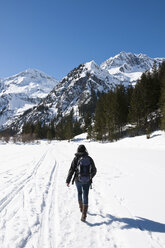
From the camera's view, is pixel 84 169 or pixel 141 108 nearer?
pixel 84 169

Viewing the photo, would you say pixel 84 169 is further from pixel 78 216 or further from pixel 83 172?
pixel 78 216

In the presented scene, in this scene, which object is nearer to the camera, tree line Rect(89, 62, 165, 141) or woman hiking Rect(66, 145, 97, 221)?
woman hiking Rect(66, 145, 97, 221)

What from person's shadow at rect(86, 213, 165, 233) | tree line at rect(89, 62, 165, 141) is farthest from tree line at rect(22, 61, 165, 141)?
person's shadow at rect(86, 213, 165, 233)

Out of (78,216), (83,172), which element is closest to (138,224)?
(78,216)

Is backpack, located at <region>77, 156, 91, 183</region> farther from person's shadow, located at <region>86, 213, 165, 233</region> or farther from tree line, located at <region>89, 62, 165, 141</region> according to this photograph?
tree line, located at <region>89, 62, 165, 141</region>

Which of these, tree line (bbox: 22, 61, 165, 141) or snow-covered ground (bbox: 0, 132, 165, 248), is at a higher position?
tree line (bbox: 22, 61, 165, 141)

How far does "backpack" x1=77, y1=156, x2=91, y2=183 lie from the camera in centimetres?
437

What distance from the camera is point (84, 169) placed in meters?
4.41

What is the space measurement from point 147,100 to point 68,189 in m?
28.3

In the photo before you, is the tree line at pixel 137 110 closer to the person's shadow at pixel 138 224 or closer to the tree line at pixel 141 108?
the tree line at pixel 141 108

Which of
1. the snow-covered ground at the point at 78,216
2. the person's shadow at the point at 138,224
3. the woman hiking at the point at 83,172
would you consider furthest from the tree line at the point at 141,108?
the woman hiking at the point at 83,172

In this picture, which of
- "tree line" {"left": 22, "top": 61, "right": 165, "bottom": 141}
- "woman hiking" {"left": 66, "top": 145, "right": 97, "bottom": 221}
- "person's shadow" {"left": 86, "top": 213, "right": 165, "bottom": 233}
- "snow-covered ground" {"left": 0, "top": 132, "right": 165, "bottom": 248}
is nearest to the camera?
"snow-covered ground" {"left": 0, "top": 132, "right": 165, "bottom": 248}

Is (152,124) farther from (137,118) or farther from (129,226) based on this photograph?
(129,226)

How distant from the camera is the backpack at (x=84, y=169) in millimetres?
4371
